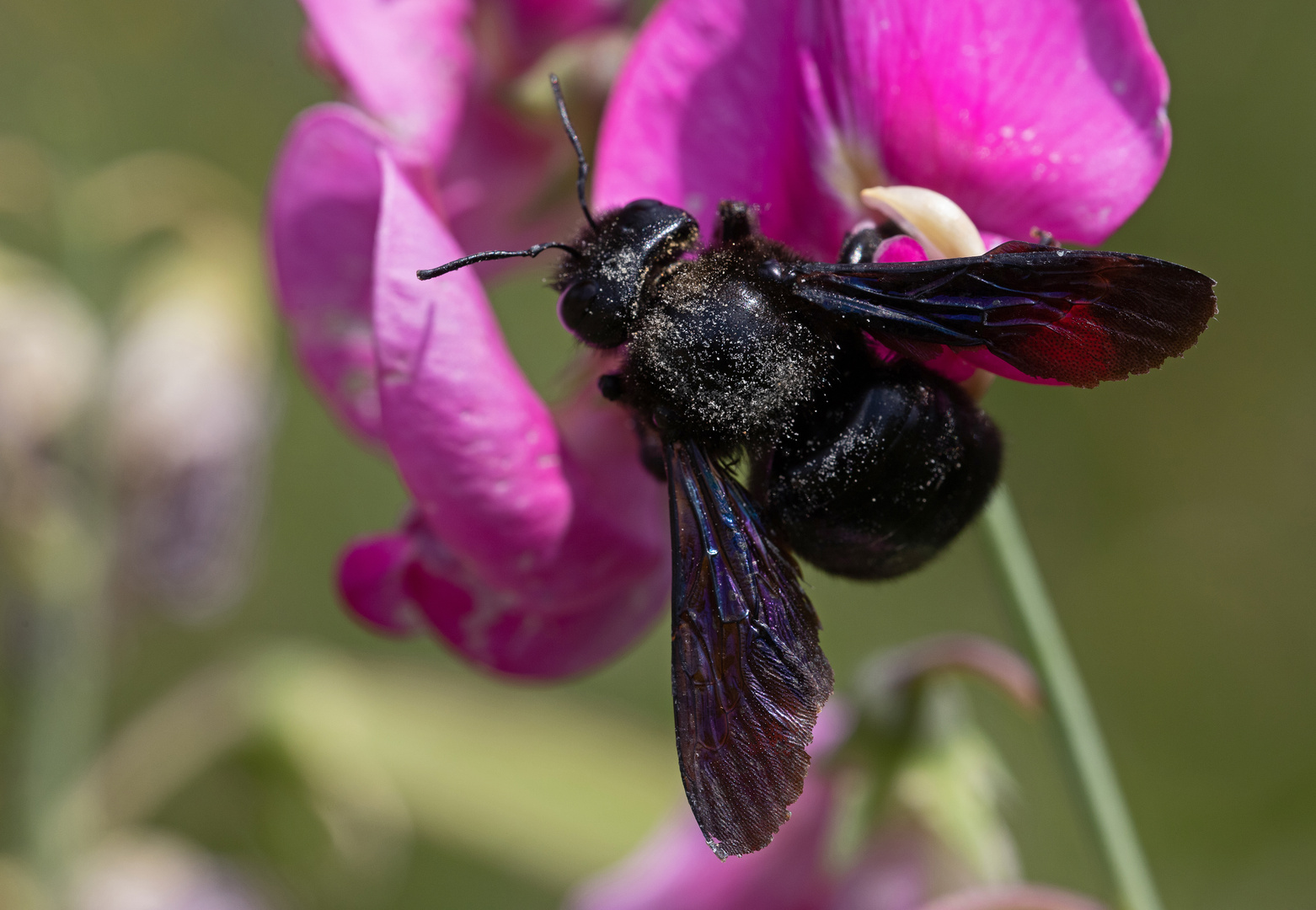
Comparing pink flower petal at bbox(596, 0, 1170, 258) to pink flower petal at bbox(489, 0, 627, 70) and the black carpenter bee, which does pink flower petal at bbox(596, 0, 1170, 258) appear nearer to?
the black carpenter bee

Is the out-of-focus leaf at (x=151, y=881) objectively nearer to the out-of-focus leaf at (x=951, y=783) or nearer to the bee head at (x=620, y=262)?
the out-of-focus leaf at (x=951, y=783)

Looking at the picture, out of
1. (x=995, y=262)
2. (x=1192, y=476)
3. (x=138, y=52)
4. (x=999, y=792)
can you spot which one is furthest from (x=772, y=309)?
(x=138, y=52)

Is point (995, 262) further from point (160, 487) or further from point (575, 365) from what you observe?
point (160, 487)

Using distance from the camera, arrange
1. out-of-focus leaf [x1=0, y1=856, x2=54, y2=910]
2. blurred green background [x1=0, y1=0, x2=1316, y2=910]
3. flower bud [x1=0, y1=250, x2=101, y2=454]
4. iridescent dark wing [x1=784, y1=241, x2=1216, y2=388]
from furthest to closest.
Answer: blurred green background [x1=0, y1=0, x2=1316, y2=910], flower bud [x1=0, y1=250, x2=101, y2=454], out-of-focus leaf [x1=0, y1=856, x2=54, y2=910], iridescent dark wing [x1=784, y1=241, x2=1216, y2=388]

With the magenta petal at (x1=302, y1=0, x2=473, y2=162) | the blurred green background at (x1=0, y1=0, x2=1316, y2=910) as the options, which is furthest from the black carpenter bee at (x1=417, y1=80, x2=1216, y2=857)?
the blurred green background at (x1=0, y1=0, x2=1316, y2=910)

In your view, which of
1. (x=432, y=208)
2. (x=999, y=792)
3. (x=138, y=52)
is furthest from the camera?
(x=138, y=52)

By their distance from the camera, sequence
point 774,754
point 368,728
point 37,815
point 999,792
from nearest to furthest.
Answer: point 774,754, point 999,792, point 37,815, point 368,728

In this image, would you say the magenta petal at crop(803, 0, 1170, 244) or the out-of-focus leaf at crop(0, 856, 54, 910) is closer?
the magenta petal at crop(803, 0, 1170, 244)

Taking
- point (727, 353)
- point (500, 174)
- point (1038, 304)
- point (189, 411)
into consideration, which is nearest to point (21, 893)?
point (189, 411)
